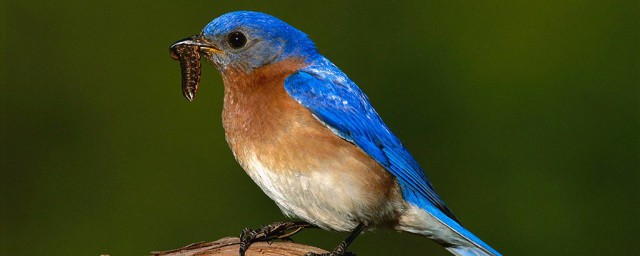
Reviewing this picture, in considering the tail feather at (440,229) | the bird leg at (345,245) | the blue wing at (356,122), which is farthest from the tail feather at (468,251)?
the bird leg at (345,245)

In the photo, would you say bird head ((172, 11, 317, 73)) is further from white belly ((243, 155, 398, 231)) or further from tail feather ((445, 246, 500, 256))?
tail feather ((445, 246, 500, 256))

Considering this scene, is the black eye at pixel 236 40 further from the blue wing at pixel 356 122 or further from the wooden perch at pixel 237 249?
the wooden perch at pixel 237 249

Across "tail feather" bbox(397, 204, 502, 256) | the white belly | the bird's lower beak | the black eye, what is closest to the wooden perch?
the white belly

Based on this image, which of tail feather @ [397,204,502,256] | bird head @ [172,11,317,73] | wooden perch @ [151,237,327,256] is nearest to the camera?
wooden perch @ [151,237,327,256]

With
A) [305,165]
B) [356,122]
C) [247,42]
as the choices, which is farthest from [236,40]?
[305,165]

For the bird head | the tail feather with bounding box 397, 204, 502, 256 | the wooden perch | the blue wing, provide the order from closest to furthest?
1. the wooden perch
2. the blue wing
3. the tail feather with bounding box 397, 204, 502, 256
4. the bird head

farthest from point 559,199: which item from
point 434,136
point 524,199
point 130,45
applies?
point 130,45

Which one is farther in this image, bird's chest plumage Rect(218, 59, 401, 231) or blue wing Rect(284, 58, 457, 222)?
blue wing Rect(284, 58, 457, 222)

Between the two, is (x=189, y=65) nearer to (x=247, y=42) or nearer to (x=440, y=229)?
(x=247, y=42)
